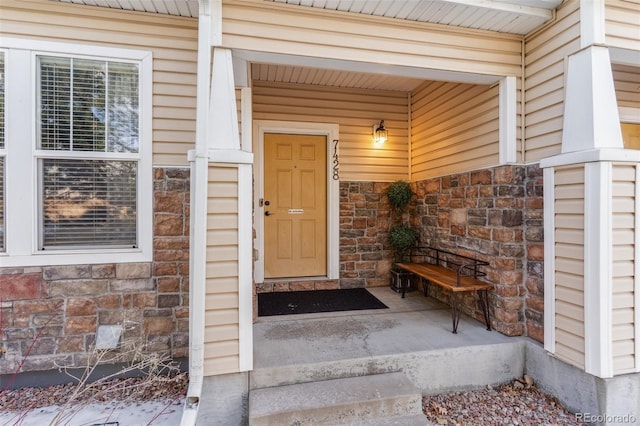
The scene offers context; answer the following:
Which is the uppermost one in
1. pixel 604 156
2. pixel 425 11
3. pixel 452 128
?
pixel 425 11

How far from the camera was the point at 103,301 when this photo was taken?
7.94 feet

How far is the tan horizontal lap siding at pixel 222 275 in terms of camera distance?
6.82 ft

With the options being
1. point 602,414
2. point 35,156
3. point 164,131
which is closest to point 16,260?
point 35,156

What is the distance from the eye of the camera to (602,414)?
2.01 m

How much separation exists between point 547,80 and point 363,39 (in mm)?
1463

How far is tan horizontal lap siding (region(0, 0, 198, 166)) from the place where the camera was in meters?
2.28

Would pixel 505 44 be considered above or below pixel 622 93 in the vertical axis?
above

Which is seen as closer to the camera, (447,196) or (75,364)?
(75,364)

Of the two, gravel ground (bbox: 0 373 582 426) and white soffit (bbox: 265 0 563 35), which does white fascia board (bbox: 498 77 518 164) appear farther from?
gravel ground (bbox: 0 373 582 426)

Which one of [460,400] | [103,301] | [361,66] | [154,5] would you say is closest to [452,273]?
[460,400]

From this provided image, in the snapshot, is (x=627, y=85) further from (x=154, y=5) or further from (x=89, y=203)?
(x=89, y=203)

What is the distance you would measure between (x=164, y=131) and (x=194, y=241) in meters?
1.03

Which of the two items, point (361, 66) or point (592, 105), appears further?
point (361, 66)

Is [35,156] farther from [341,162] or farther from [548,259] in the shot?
[548,259]
